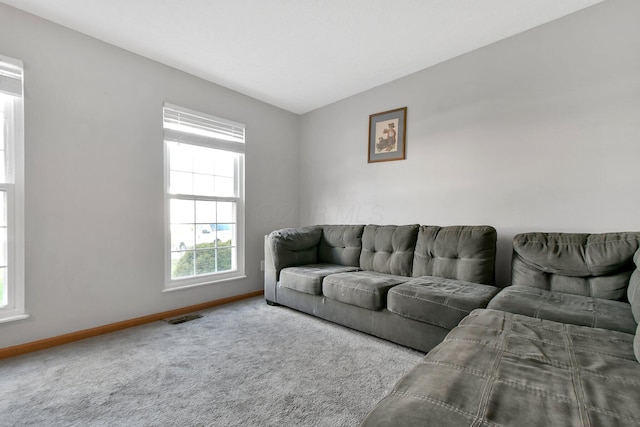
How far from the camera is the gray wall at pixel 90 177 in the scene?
7.22 feet

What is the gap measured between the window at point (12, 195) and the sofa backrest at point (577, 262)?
378cm

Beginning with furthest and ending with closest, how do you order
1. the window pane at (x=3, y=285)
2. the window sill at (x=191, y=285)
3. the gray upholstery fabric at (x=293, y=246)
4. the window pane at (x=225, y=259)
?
the window pane at (x=225, y=259), the gray upholstery fabric at (x=293, y=246), the window sill at (x=191, y=285), the window pane at (x=3, y=285)

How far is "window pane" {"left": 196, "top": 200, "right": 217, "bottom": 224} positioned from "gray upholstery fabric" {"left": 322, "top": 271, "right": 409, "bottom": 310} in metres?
1.60

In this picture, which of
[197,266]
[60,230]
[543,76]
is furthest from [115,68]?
[543,76]

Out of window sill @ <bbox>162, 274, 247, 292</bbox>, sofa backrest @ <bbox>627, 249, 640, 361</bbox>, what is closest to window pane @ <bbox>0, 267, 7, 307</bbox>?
window sill @ <bbox>162, 274, 247, 292</bbox>

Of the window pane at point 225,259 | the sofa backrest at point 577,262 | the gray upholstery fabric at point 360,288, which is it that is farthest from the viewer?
the window pane at point 225,259

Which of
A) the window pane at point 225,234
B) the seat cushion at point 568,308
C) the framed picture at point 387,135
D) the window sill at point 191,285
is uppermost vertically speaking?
the framed picture at point 387,135

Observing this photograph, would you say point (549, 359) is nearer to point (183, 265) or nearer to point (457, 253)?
point (457, 253)

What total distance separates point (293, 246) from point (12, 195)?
236 cm

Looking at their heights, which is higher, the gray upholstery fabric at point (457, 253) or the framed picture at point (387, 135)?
the framed picture at point (387, 135)

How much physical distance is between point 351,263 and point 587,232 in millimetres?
2033

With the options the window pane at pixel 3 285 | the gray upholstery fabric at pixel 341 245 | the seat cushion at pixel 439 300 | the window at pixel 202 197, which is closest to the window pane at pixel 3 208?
the window pane at pixel 3 285

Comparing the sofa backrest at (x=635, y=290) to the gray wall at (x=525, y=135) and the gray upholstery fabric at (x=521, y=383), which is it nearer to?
the gray upholstery fabric at (x=521, y=383)

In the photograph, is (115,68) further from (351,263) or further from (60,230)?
(351,263)
